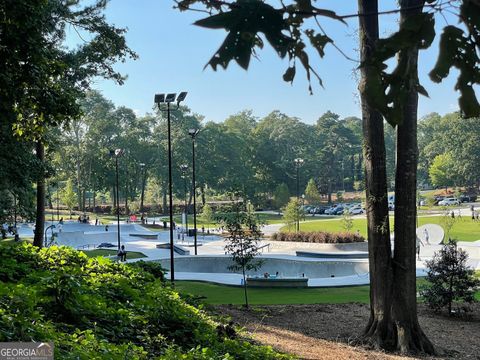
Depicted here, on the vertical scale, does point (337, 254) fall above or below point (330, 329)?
below

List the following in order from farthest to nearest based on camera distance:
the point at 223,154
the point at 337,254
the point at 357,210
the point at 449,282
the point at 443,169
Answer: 1. the point at 443,169
2. the point at 223,154
3. the point at 357,210
4. the point at 337,254
5. the point at 449,282

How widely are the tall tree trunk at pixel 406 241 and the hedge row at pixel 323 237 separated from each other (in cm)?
1891

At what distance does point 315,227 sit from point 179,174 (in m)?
26.0

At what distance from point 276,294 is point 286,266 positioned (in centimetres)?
744

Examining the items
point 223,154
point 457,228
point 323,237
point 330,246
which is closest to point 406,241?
point 330,246

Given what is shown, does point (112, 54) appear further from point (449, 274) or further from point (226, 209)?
point (449, 274)

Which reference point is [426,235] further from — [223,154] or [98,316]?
[223,154]

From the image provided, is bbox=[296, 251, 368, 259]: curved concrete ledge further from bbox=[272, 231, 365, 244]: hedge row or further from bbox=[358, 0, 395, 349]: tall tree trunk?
bbox=[358, 0, 395, 349]: tall tree trunk

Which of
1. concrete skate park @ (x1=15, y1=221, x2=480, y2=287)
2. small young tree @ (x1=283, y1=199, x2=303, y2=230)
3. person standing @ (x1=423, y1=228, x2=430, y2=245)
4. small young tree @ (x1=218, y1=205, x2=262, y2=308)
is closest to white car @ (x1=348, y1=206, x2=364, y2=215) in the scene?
small young tree @ (x1=283, y1=199, x2=303, y2=230)

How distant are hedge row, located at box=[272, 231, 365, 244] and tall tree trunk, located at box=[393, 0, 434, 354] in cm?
1891

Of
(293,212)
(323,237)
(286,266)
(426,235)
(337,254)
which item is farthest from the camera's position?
(293,212)

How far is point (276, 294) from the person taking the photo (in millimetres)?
15406

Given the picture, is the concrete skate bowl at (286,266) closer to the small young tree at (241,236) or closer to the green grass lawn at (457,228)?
the small young tree at (241,236)

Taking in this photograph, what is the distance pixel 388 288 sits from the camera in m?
7.98
